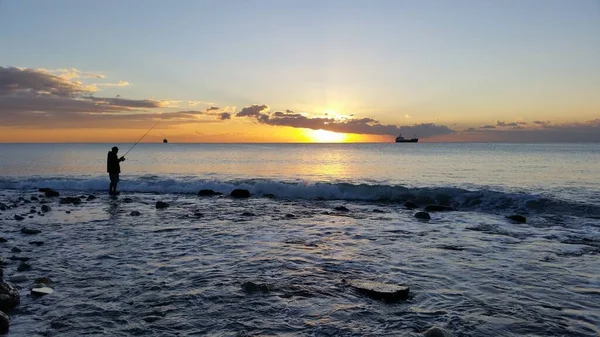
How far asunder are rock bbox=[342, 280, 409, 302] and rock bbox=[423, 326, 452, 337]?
1.38 meters

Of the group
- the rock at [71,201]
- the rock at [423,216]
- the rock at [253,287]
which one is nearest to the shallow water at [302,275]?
the rock at [253,287]

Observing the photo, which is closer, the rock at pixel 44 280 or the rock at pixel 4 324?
the rock at pixel 4 324

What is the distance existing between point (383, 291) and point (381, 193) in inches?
733

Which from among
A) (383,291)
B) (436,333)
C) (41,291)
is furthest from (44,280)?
(436,333)

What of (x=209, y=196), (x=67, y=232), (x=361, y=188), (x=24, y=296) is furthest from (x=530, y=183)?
(x=24, y=296)

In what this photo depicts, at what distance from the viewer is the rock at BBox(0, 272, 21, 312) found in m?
6.11

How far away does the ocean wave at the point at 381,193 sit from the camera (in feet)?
64.9

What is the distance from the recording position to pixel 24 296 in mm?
6727

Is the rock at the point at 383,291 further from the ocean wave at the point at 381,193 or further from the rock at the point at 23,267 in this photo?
the ocean wave at the point at 381,193

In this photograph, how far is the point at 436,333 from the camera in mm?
5238

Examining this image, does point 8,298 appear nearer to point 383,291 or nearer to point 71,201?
point 383,291

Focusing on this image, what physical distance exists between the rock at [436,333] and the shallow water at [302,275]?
0.20m

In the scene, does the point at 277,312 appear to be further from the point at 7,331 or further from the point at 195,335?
the point at 7,331

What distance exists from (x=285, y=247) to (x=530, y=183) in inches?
1017
